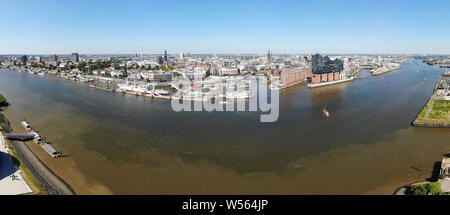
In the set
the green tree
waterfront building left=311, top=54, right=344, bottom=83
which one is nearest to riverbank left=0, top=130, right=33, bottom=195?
the green tree

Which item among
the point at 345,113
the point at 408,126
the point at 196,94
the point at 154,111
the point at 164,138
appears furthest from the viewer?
the point at 196,94

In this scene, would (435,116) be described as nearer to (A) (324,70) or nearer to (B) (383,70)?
(A) (324,70)

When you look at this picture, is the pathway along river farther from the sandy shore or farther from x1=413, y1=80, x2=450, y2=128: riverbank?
x1=413, y1=80, x2=450, y2=128: riverbank

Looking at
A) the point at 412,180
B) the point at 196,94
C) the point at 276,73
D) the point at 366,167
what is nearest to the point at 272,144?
the point at 366,167

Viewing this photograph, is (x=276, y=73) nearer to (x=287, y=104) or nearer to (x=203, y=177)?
(x=287, y=104)

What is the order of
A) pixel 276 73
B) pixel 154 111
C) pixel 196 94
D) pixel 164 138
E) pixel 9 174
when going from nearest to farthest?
pixel 9 174
pixel 164 138
pixel 154 111
pixel 196 94
pixel 276 73
